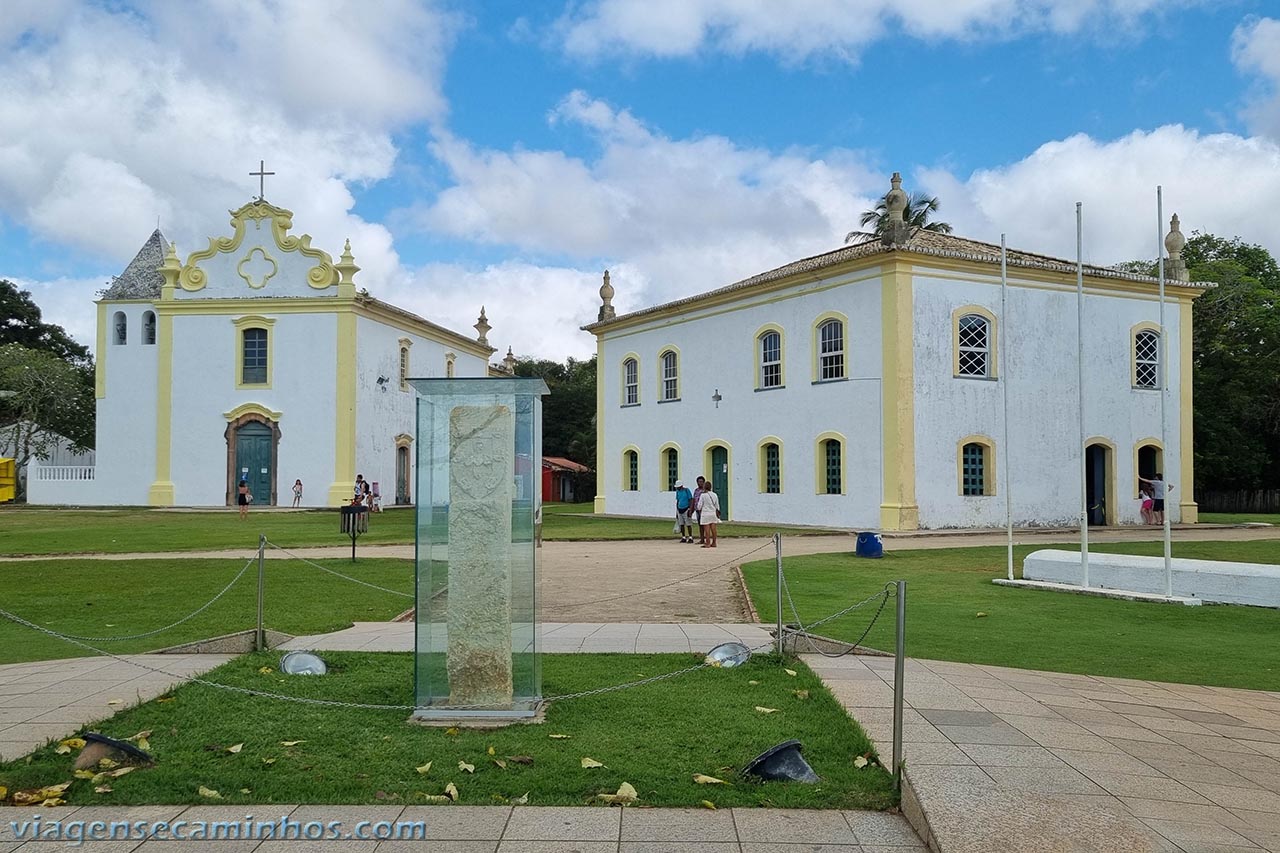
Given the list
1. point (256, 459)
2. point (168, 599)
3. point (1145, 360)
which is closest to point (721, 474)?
point (1145, 360)

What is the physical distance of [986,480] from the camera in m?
24.1

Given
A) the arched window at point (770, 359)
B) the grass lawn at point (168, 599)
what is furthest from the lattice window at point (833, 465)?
the grass lawn at point (168, 599)

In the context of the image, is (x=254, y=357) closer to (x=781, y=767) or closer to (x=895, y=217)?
(x=895, y=217)

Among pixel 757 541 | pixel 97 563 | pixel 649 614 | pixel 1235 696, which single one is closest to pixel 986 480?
pixel 757 541

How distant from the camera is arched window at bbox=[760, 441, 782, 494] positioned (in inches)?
1051

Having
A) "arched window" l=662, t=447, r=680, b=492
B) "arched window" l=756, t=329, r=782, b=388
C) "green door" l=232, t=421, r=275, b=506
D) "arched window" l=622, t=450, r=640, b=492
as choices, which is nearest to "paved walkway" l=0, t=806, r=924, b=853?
"arched window" l=756, t=329, r=782, b=388

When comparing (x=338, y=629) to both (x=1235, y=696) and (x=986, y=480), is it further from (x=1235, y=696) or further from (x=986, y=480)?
(x=986, y=480)

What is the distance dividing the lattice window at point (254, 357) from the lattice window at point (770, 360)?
58.9 feet

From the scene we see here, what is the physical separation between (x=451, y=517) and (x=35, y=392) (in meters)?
40.3

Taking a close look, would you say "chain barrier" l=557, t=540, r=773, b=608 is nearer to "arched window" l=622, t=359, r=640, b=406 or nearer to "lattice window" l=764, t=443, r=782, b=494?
"lattice window" l=764, t=443, r=782, b=494

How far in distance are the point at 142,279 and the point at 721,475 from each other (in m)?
23.5

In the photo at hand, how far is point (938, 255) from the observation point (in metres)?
23.4

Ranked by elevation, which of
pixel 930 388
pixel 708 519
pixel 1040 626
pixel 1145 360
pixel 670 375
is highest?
pixel 670 375

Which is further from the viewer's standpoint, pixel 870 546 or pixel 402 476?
pixel 402 476
